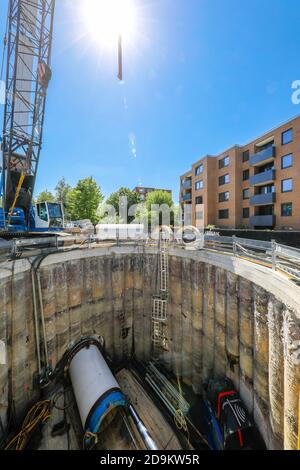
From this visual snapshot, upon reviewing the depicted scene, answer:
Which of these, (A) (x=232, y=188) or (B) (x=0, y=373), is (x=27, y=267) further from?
(A) (x=232, y=188)

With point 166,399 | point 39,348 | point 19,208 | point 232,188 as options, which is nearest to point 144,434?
point 166,399

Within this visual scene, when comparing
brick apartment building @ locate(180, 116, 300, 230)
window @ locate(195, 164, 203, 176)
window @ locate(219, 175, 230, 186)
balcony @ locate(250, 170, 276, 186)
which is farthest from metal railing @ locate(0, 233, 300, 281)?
window @ locate(195, 164, 203, 176)

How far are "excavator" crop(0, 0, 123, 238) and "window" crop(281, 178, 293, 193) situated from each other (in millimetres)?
23005

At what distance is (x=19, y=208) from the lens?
35.8 ft

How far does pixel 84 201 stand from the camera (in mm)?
26016

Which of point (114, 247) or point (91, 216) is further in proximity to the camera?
point (91, 216)

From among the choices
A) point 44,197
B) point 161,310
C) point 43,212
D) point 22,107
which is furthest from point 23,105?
point 44,197

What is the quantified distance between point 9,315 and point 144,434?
5655mm

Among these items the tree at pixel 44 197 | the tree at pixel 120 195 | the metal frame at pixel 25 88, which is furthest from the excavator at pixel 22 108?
the tree at pixel 44 197

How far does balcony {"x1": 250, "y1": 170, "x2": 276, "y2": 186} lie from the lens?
1995 centimetres

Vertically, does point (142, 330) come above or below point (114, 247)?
below

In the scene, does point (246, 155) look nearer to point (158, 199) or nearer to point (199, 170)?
point (199, 170)

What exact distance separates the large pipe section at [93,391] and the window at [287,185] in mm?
22807

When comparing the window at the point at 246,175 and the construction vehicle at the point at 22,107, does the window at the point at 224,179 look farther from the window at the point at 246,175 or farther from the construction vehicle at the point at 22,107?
the construction vehicle at the point at 22,107
